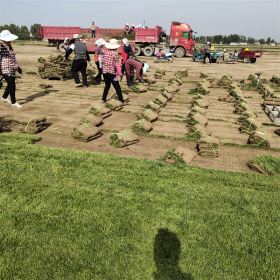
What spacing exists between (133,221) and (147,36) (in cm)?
2566

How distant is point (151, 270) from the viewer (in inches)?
104

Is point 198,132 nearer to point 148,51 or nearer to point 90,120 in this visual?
point 90,120

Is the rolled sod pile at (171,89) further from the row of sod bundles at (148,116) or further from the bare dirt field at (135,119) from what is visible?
the row of sod bundles at (148,116)

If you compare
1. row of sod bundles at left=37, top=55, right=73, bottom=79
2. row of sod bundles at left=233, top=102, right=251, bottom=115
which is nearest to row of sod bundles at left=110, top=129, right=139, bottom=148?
row of sod bundles at left=233, top=102, right=251, bottom=115

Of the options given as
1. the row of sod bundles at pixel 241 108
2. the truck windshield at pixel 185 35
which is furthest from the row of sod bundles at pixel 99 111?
the truck windshield at pixel 185 35

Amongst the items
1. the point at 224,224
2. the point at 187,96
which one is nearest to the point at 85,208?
the point at 224,224

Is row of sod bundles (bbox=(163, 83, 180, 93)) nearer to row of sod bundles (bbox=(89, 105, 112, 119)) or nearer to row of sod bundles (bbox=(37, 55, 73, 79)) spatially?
row of sod bundles (bbox=(89, 105, 112, 119))

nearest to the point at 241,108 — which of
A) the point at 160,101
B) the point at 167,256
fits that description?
the point at 160,101

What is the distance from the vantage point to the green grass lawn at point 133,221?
2676 millimetres

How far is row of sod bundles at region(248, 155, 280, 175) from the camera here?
4547 mm

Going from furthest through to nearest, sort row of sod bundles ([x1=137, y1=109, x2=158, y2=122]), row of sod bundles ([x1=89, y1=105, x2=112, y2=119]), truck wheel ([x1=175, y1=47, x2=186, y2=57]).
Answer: truck wheel ([x1=175, y1=47, x2=186, y2=57])
row of sod bundles ([x1=89, y1=105, x2=112, y2=119])
row of sod bundles ([x1=137, y1=109, x2=158, y2=122])

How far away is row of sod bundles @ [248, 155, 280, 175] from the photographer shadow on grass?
2487 mm

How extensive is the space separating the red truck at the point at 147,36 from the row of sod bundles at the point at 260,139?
22.0 m

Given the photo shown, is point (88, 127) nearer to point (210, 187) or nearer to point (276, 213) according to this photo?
point (210, 187)
